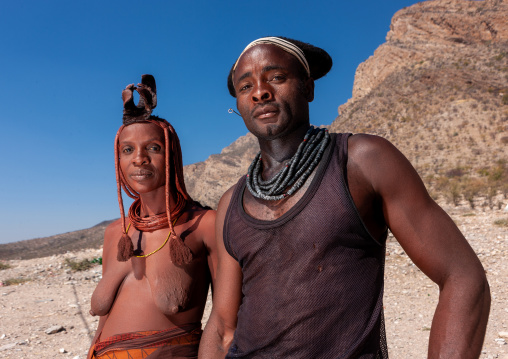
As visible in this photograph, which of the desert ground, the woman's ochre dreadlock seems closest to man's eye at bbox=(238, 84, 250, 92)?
the woman's ochre dreadlock

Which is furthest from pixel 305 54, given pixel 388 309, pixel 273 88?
pixel 388 309

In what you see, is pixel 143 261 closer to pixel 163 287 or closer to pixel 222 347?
pixel 163 287

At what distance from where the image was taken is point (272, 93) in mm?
1427

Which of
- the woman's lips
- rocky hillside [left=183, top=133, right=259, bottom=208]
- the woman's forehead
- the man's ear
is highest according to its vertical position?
rocky hillside [left=183, top=133, right=259, bottom=208]

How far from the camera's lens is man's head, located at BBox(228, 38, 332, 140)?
1430mm

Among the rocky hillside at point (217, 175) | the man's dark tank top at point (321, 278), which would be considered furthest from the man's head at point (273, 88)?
the rocky hillside at point (217, 175)

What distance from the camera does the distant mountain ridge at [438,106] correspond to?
22.2 metres

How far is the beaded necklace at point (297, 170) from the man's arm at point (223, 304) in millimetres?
234

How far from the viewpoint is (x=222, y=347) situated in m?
1.57

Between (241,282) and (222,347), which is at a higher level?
(241,282)

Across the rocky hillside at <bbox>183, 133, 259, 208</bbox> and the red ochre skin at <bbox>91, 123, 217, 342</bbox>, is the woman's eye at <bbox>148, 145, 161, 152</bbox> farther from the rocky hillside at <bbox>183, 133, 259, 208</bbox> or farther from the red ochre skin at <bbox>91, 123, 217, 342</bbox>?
the rocky hillside at <bbox>183, 133, 259, 208</bbox>

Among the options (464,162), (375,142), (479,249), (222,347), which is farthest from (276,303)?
(464,162)

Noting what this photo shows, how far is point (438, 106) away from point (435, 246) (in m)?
31.2

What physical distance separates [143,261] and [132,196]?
0.47 m
